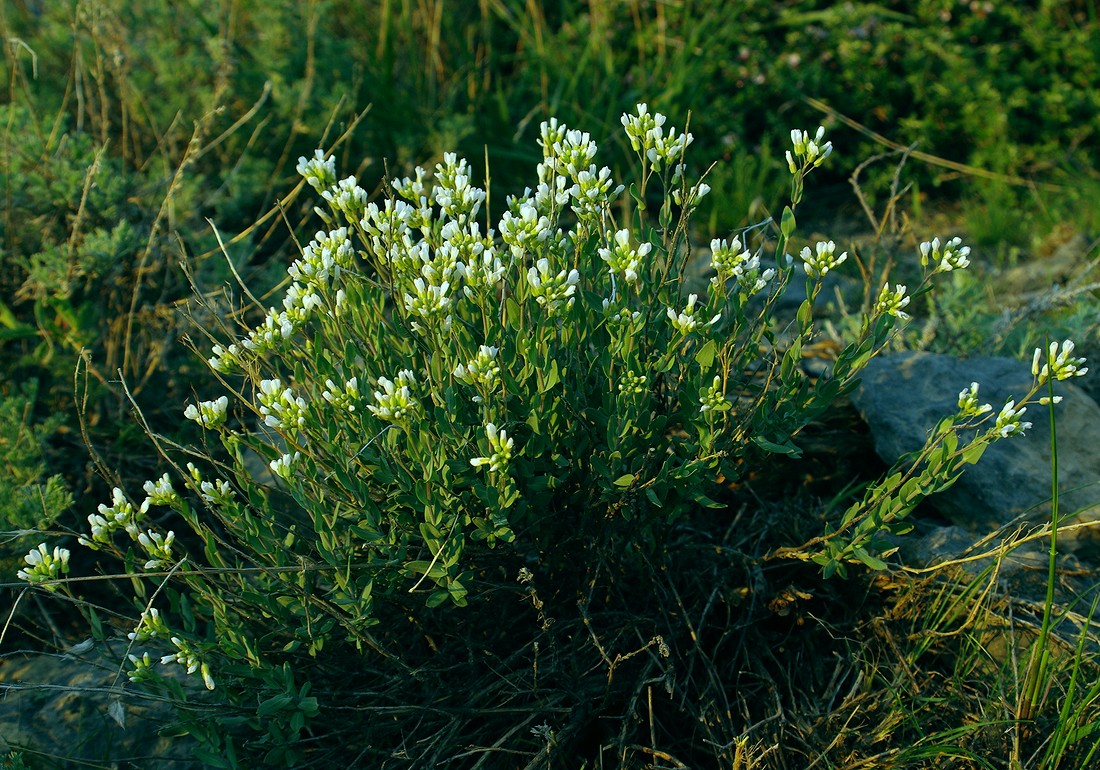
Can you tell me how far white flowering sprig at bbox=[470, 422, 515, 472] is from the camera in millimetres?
1986

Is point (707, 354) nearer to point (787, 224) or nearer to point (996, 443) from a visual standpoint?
point (787, 224)

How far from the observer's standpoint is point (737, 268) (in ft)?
7.23

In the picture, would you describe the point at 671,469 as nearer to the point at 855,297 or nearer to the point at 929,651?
the point at 929,651

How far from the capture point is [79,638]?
2.90 meters

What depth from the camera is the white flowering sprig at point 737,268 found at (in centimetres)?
220

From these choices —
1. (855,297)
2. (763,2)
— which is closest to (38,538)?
(855,297)

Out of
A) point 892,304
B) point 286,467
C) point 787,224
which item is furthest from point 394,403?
point 892,304

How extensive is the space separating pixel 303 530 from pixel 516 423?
2.34 feet

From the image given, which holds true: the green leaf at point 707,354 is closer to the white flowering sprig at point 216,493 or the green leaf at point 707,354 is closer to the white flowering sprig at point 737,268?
the white flowering sprig at point 737,268

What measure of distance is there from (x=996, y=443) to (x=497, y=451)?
167cm

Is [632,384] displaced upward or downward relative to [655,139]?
downward

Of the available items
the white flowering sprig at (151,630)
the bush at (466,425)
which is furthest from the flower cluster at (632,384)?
the white flowering sprig at (151,630)

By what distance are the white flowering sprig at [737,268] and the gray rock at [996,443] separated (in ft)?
2.90

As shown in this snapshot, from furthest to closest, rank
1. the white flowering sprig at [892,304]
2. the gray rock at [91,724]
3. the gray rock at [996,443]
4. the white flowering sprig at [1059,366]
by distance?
1. the gray rock at [996,443]
2. the gray rock at [91,724]
3. the white flowering sprig at [892,304]
4. the white flowering sprig at [1059,366]
